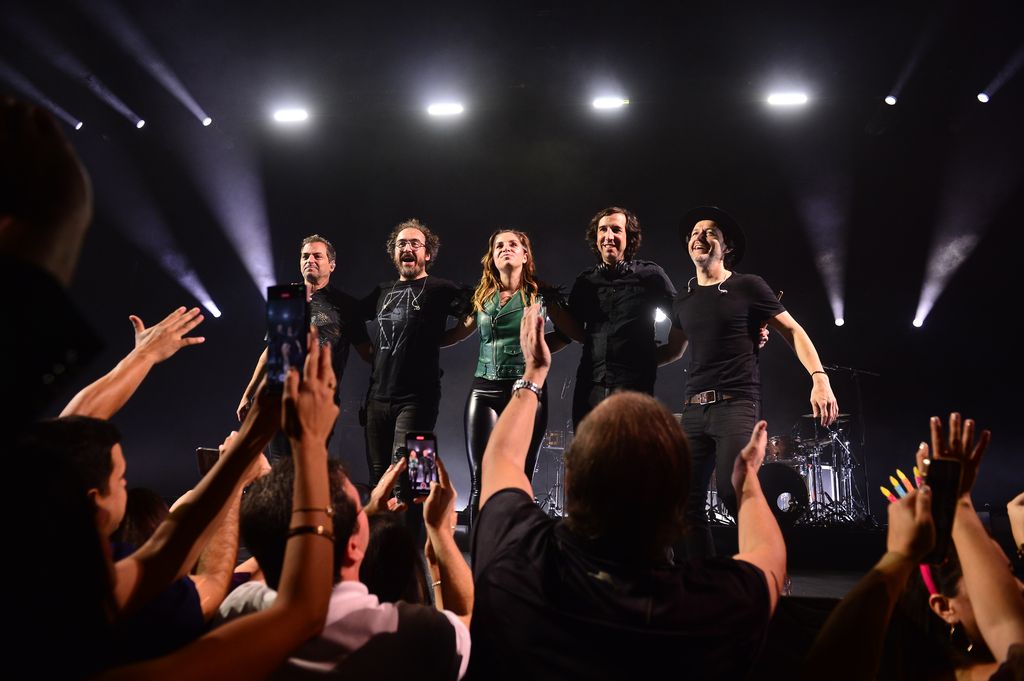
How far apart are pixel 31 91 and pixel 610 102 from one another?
18.5 feet

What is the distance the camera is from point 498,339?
3.73 meters

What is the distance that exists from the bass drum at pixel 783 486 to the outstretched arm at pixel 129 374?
6.48 m

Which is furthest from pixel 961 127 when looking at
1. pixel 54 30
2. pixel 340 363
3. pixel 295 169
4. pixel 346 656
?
pixel 54 30

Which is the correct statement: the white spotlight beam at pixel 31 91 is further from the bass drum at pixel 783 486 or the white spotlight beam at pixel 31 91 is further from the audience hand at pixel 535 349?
the bass drum at pixel 783 486

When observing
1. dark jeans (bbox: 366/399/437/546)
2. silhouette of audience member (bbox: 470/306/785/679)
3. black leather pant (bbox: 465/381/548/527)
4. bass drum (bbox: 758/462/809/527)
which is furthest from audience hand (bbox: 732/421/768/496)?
bass drum (bbox: 758/462/809/527)

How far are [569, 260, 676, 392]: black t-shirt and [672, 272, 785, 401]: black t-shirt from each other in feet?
0.67

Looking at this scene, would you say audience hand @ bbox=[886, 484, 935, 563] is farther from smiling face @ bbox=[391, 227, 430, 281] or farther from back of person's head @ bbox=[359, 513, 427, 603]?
smiling face @ bbox=[391, 227, 430, 281]

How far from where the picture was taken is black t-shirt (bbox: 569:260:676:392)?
352 centimetres

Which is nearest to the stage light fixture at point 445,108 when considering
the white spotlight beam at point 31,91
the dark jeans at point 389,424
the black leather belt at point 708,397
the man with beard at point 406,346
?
the white spotlight beam at point 31,91

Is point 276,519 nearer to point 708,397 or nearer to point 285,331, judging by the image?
point 285,331

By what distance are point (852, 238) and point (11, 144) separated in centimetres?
858

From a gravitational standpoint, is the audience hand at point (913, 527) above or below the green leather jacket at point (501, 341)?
below

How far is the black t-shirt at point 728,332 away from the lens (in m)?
3.46

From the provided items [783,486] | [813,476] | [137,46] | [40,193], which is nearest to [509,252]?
[40,193]
